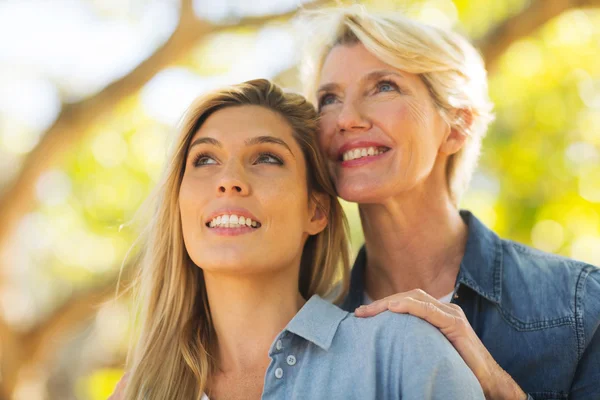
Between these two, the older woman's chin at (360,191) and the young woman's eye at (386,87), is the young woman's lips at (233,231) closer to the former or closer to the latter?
the older woman's chin at (360,191)

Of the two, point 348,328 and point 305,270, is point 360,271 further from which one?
point 348,328

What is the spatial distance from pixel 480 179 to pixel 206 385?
4989mm

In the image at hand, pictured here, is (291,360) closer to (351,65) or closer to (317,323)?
(317,323)

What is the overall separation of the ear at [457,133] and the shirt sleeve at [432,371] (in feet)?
4.17

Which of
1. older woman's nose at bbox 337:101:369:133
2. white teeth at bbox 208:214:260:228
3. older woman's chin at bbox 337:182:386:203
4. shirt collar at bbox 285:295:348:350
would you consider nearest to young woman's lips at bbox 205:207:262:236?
white teeth at bbox 208:214:260:228

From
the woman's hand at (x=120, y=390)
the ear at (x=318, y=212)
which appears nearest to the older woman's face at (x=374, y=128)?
the ear at (x=318, y=212)

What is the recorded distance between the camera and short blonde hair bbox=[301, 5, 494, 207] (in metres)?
3.01

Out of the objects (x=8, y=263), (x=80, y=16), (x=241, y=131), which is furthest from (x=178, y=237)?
(x=80, y=16)

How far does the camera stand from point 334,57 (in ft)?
10.3

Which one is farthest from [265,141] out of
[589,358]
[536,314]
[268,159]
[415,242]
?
[589,358]

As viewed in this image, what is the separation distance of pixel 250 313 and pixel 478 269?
37.9 inches

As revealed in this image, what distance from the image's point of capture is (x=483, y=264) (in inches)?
118

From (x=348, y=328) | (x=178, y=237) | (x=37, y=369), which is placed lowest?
(x=37, y=369)

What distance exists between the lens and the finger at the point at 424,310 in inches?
87.7
